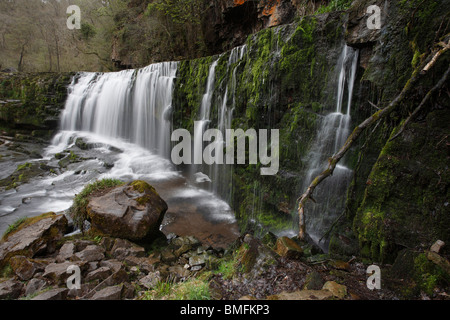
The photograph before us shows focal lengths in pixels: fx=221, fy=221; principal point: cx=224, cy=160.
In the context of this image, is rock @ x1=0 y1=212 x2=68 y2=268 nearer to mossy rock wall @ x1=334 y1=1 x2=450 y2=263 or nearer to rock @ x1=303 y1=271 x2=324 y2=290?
rock @ x1=303 y1=271 x2=324 y2=290

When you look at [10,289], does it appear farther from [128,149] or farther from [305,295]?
[128,149]

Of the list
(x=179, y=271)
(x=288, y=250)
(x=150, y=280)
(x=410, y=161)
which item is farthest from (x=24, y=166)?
(x=410, y=161)

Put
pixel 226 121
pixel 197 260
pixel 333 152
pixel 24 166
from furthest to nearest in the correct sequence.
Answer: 1. pixel 24 166
2. pixel 226 121
3. pixel 333 152
4. pixel 197 260

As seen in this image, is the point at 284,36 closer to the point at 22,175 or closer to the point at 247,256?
the point at 247,256

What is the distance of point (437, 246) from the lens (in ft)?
7.13

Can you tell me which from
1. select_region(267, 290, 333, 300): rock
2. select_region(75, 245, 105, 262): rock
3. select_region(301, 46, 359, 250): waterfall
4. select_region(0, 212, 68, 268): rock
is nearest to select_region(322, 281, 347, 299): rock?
select_region(267, 290, 333, 300): rock

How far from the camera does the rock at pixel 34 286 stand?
9.09 feet

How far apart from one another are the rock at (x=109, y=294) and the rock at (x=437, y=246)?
133 inches

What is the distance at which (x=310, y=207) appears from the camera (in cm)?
475

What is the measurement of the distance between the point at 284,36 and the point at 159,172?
24.2 ft

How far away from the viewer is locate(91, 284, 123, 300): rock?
2.51m

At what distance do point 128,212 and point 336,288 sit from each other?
13.2ft

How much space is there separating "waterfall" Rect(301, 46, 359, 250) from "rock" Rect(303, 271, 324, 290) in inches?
78.9

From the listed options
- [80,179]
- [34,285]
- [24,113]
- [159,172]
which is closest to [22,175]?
[80,179]
